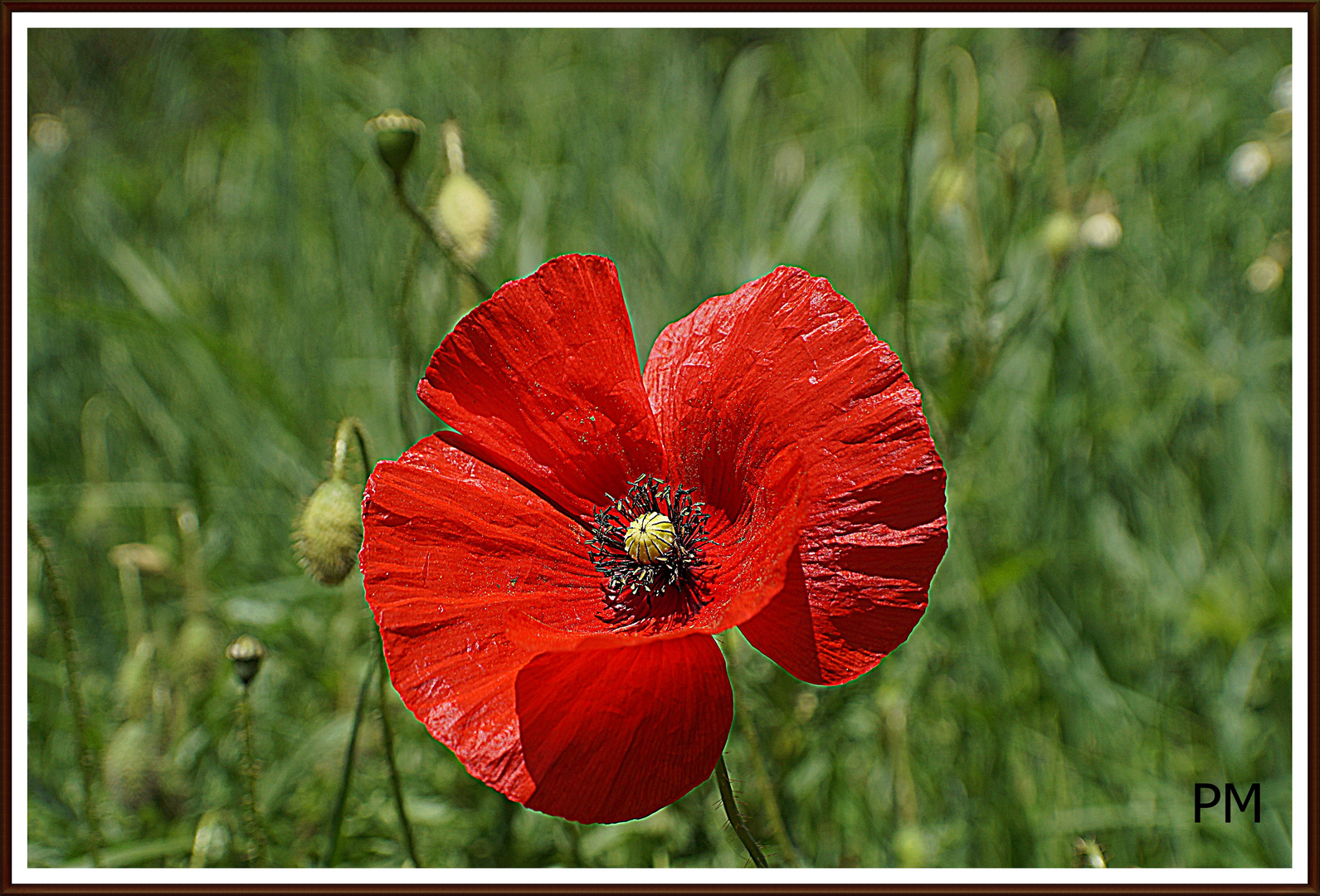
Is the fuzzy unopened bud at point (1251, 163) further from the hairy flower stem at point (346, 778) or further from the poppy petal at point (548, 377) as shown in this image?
the hairy flower stem at point (346, 778)

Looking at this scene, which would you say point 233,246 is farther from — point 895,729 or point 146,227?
point 895,729

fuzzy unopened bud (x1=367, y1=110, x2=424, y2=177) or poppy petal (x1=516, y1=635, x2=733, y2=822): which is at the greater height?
fuzzy unopened bud (x1=367, y1=110, x2=424, y2=177)

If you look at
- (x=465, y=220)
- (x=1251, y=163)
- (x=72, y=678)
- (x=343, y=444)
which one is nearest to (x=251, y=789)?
(x=72, y=678)

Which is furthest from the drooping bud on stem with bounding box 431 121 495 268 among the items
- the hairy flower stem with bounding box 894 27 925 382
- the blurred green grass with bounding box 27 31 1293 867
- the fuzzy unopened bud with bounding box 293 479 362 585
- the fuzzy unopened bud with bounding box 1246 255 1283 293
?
the fuzzy unopened bud with bounding box 1246 255 1283 293

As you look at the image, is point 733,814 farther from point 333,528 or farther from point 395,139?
point 395,139

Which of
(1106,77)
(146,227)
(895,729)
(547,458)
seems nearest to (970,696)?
(895,729)

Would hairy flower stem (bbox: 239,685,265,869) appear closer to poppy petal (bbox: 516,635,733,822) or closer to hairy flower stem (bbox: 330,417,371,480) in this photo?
hairy flower stem (bbox: 330,417,371,480)

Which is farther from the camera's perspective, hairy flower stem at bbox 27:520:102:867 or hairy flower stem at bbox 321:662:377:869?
hairy flower stem at bbox 27:520:102:867
